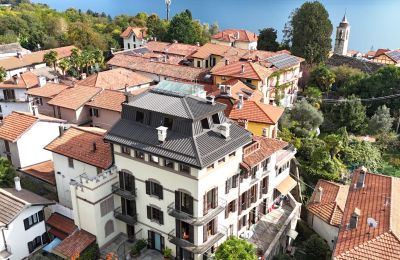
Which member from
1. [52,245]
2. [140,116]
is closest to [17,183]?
[52,245]

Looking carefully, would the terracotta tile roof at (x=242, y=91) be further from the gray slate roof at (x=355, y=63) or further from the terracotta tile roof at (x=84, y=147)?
the gray slate roof at (x=355, y=63)

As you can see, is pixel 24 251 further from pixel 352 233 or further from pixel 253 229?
pixel 352 233

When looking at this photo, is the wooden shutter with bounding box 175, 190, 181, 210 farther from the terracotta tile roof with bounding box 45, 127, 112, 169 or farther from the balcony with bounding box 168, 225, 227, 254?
the terracotta tile roof with bounding box 45, 127, 112, 169

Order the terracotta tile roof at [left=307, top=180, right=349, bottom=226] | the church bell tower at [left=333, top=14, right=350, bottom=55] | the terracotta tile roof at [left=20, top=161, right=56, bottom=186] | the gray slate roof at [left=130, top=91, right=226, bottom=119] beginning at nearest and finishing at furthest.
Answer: the gray slate roof at [left=130, top=91, right=226, bottom=119] → the terracotta tile roof at [left=307, top=180, right=349, bottom=226] → the terracotta tile roof at [left=20, top=161, right=56, bottom=186] → the church bell tower at [left=333, top=14, right=350, bottom=55]

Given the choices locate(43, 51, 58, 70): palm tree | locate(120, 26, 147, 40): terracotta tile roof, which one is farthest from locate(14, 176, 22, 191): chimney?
locate(120, 26, 147, 40): terracotta tile roof

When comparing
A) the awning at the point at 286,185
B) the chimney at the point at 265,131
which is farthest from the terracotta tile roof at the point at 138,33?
the awning at the point at 286,185

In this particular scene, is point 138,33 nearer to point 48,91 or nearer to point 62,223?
point 48,91
